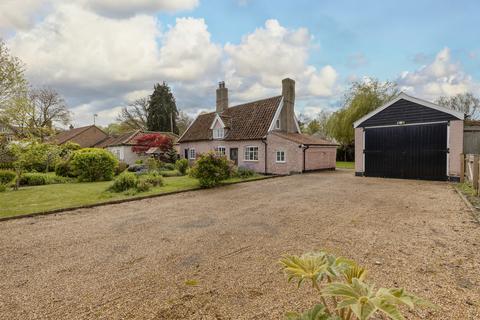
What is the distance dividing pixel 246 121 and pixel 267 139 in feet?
11.2

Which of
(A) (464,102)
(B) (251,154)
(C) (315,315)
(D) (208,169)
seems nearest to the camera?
(C) (315,315)

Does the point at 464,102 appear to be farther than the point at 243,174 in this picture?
Yes

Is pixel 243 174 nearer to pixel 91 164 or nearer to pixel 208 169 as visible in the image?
pixel 208 169

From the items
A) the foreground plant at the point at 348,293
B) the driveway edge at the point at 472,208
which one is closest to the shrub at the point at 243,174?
the driveway edge at the point at 472,208

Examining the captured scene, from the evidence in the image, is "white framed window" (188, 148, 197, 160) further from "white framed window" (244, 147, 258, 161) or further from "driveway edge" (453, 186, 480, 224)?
"driveway edge" (453, 186, 480, 224)

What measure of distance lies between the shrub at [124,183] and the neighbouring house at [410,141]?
43.8ft

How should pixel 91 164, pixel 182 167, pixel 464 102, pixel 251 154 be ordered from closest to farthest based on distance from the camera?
pixel 91 164, pixel 251 154, pixel 182 167, pixel 464 102

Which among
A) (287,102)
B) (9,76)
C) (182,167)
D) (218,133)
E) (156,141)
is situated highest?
(287,102)

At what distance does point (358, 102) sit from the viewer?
2719 cm

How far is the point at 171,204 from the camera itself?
9.21 m

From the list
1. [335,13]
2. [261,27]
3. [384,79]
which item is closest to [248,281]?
[335,13]

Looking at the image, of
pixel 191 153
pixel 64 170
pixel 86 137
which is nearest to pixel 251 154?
pixel 191 153

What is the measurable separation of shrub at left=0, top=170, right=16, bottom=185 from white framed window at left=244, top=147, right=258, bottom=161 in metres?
14.7

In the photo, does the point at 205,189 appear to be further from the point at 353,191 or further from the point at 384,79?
the point at 384,79
